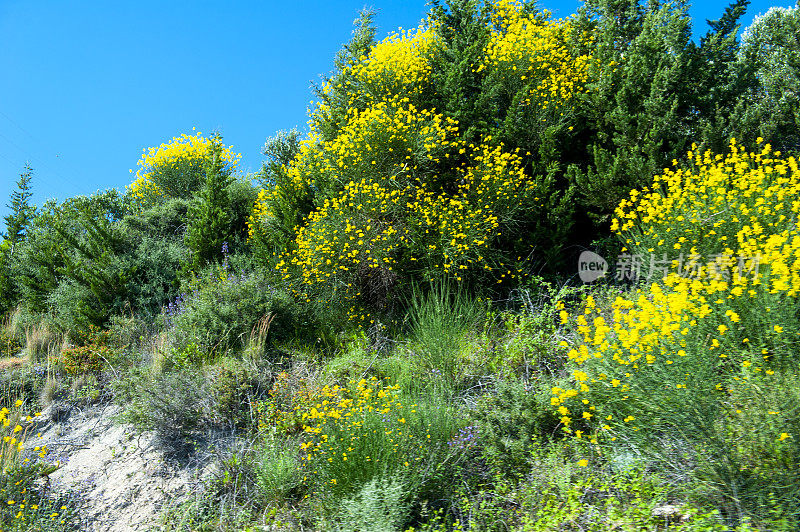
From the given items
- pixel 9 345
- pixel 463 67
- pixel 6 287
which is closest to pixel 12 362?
pixel 9 345

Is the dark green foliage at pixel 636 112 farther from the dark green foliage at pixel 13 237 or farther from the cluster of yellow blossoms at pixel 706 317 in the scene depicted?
the dark green foliage at pixel 13 237

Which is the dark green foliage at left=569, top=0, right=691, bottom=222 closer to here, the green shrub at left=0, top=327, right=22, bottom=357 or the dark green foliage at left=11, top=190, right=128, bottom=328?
the dark green foliage at left=11, top=190, right=128, bottom=328

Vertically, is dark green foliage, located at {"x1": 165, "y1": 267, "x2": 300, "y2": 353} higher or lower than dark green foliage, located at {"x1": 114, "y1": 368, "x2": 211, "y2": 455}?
higher

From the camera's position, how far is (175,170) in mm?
12664

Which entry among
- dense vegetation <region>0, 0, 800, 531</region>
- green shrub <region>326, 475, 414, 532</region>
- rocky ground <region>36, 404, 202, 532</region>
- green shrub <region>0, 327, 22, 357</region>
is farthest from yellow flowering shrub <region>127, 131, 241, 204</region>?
green shrub <region>326, 475, 414, 532</region>

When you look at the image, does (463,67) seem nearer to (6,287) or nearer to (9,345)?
(9,345)

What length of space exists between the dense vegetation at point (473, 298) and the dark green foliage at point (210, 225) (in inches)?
2.1

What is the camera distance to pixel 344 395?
225 inches

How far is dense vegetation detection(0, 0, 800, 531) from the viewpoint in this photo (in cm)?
356

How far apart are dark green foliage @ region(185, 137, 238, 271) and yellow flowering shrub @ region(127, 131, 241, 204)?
8.81 feet

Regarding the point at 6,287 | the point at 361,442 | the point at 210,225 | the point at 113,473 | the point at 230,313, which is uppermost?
the point at 210,225

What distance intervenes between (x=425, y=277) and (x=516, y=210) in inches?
70.8

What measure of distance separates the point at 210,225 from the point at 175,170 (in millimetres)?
4016

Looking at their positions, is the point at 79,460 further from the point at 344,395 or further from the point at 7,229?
the point at 7,229
